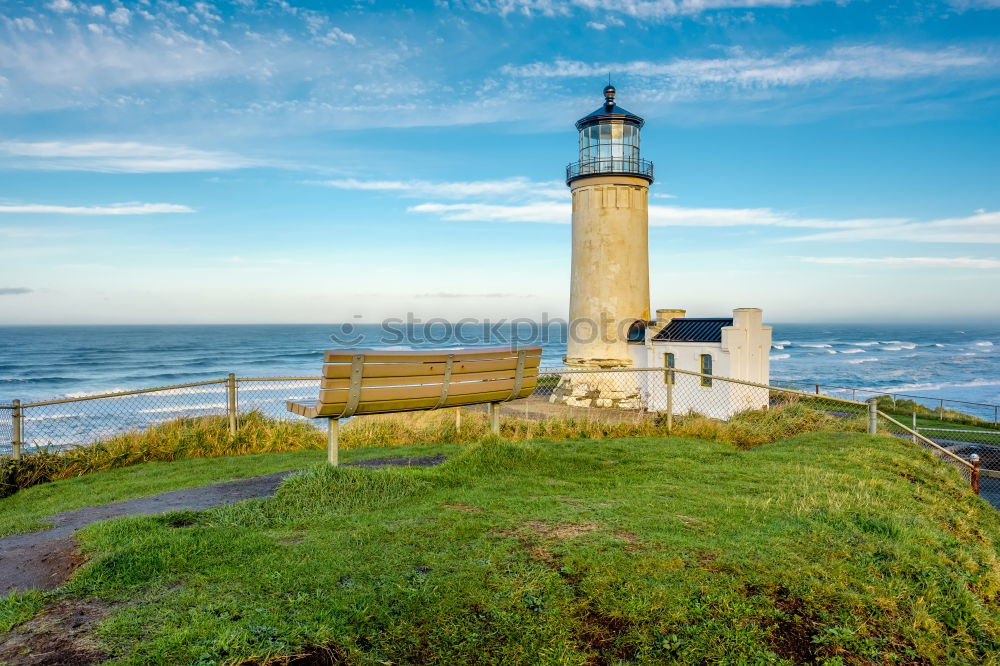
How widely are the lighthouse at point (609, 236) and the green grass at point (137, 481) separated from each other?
13.1 metres

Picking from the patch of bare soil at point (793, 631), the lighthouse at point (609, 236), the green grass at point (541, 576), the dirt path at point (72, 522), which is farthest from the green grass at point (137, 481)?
the lighthouse at point (609, 236)

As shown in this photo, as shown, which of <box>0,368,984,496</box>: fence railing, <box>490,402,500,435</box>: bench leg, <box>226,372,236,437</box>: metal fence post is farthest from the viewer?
<box>0,368,984,496</box>: fence railing

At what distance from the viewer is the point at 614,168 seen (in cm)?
2005

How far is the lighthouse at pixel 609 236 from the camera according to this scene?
20062 millimetres

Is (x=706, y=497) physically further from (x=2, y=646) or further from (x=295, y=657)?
(x=2, y=646)

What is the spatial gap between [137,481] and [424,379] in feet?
11.7

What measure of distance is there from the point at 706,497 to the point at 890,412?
70.4 ft

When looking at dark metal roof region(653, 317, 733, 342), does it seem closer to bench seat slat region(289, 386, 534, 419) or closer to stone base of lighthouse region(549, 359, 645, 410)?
stone base of lighthouse region(549, 359, 645, 410)

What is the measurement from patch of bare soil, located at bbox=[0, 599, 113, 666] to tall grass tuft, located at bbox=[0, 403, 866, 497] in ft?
18.0

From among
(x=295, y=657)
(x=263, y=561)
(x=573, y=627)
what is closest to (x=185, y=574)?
(x=263, y=561)

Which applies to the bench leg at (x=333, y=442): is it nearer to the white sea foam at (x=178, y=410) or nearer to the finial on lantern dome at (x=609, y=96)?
the finial on lantern dome at (x=609, y=96)

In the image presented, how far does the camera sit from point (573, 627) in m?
3.05

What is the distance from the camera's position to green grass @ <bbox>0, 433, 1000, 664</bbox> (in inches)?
114

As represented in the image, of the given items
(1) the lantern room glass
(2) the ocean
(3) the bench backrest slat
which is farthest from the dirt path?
(2) the ocean
